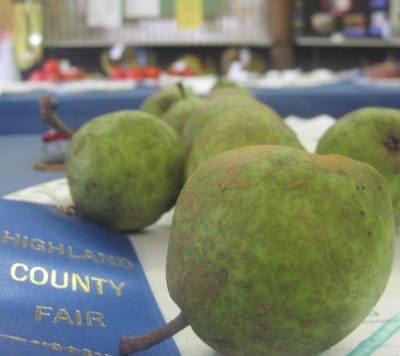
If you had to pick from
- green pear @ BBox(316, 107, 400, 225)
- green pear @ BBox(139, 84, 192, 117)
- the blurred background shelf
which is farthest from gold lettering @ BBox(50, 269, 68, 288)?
the blurred background shelf

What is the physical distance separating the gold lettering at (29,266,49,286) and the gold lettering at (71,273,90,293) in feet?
0.06

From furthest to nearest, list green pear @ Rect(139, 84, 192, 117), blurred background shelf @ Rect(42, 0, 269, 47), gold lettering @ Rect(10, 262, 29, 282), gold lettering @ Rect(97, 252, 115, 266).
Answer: blurred background shelf @ Rect(42, 0, 269, 47) < green pear @ Rect(139, 84, 192, 117) < gold lettering @ Rect(97, 252, 115, 266) < gold lettering @ Rect(10, 262, 29, 282)

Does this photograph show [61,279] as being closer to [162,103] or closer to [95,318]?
[95,318]

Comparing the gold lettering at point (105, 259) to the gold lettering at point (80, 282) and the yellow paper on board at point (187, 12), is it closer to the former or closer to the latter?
the gold lettering at point (80, 282)

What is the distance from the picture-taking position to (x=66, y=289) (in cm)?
47

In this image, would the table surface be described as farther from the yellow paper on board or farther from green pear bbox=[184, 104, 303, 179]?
the yellow paper on board

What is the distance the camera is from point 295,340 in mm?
367

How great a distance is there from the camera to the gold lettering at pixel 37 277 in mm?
472

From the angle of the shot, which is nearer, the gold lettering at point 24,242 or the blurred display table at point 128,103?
the gold lettering at point 24,242

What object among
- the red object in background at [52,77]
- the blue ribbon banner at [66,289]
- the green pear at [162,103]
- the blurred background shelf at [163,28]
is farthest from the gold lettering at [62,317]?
the blurred background shelf at [163,28]

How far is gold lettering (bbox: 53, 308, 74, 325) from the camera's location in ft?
1.39

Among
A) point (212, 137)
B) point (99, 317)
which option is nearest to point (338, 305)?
point (99, 317)

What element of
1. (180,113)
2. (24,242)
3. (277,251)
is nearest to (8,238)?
(24,242)

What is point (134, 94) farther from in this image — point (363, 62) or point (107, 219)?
point (363, 62)
